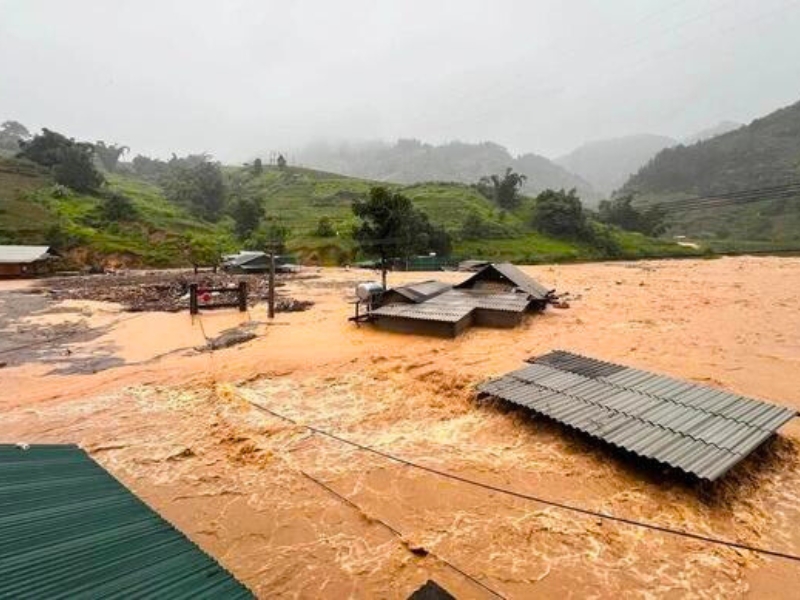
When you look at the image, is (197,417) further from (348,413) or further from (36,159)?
(36,159)

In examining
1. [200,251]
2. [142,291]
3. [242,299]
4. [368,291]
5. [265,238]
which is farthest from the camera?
[265,238]

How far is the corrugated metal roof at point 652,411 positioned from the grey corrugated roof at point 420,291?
10654 mm

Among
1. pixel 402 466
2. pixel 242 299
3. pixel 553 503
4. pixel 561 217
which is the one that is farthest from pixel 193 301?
pixel 561 217

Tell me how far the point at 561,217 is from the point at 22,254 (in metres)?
78.1

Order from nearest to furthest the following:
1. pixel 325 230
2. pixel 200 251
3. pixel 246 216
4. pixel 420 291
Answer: pixel 420 291 → pixel 200 251 → pixel 325 230 → pixel 246 216

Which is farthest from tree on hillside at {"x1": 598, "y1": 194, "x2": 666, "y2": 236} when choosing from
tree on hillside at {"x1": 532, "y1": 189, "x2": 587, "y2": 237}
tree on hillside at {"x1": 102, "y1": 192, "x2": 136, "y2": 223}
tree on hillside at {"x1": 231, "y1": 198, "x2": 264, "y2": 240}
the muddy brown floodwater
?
tree on hillside at {"x1": 102, "y1": 192, "x2": 136, "y2": 223}

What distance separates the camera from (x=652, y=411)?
12125mm

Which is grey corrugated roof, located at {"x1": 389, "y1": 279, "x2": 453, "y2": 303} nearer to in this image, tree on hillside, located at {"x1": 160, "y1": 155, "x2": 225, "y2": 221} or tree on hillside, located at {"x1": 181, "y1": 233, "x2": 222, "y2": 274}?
tree on hillside, located at {"x1": 181, "y1": 233, "x2": 222, "y2": 274}

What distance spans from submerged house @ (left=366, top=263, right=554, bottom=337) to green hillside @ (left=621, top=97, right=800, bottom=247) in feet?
316

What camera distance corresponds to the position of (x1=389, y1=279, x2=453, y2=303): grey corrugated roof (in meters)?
25.7

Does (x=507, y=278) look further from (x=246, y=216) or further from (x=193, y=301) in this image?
(x=246, y=216)

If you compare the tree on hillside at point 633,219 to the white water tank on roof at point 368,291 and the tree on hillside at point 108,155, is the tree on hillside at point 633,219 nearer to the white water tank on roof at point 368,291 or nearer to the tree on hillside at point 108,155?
the white water tank on roof at point 368,291

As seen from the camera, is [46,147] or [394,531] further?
[46,147]

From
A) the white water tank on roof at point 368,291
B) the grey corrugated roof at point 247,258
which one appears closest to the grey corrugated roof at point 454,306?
the white water tank on roof at point 368,291
